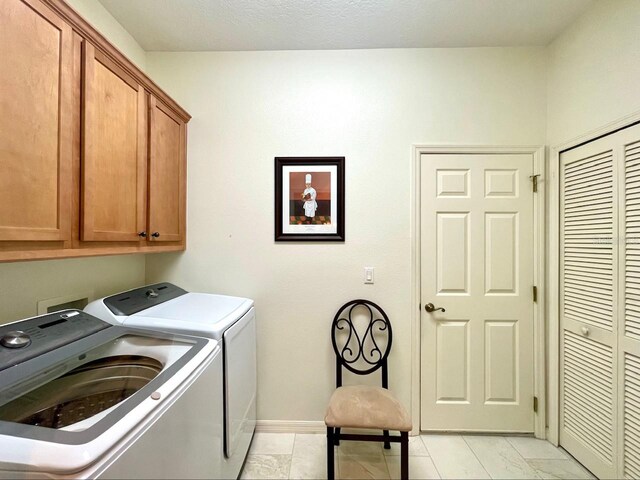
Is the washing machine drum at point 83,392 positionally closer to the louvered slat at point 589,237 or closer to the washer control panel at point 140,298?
the washer control panel at point 140,298

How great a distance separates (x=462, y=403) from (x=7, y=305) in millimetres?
2618

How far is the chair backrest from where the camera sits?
1.94 metres

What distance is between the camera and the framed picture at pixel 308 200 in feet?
6.49

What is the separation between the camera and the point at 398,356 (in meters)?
1.97

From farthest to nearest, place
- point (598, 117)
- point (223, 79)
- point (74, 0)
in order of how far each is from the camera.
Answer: point (223, 79), point (598, 117), point (74, 0)

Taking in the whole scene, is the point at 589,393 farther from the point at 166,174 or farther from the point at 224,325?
the point at 166,174

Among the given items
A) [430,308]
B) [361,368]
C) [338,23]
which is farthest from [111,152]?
[430,308]

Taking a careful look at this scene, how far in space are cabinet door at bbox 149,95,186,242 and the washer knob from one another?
689mm

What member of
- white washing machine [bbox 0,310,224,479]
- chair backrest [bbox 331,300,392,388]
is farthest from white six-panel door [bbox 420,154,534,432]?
white washing machine [bbox 0,310,224,479]

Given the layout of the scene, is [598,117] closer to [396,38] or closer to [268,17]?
[396,38]

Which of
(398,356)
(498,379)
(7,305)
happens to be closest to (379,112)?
(398,356)

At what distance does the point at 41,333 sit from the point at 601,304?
2741 millimetres

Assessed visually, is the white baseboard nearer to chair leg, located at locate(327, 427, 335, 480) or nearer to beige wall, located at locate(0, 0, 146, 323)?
chair leg, located at locate(327, 427, 335, 480)

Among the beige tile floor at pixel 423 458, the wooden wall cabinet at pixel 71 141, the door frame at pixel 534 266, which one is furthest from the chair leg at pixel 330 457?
the wooden wall cabinet at pixel 71 141
